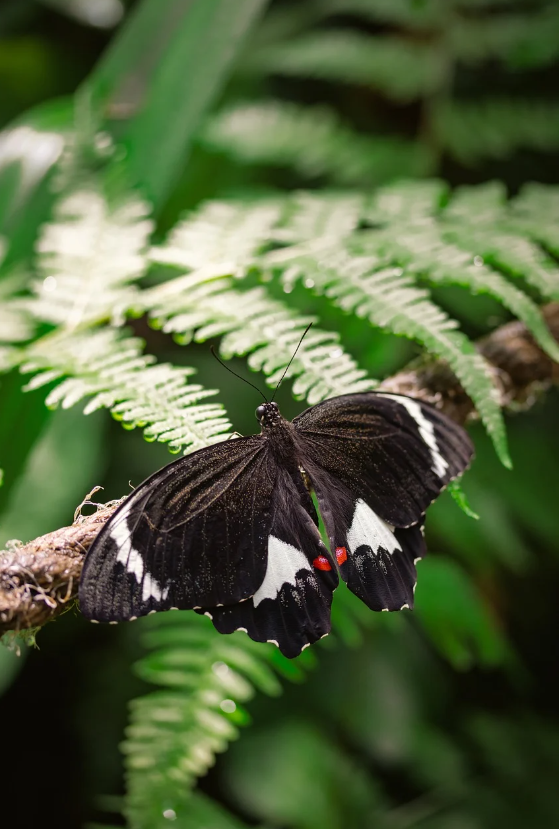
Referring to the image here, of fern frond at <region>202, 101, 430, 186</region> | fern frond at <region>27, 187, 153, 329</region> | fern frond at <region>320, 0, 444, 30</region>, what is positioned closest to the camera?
fern frond at <region>27, 187, 153, 329</region>

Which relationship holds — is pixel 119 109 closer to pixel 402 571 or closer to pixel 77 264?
pixel 77 264

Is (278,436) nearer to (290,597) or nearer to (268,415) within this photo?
(268,415)

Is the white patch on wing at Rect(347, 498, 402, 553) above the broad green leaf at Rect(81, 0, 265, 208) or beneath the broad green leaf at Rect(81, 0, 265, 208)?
beneath

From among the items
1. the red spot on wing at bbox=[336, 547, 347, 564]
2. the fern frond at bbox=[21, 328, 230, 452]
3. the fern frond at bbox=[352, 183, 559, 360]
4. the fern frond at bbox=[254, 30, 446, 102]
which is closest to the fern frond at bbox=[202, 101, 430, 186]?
the fern frond at bbox=[254, 30, 446, 102]

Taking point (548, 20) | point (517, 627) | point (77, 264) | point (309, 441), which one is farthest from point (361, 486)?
point (548, 20)

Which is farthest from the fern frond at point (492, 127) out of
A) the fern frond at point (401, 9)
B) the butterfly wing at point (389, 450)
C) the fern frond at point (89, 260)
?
the butterfly wing at point (389, 450)

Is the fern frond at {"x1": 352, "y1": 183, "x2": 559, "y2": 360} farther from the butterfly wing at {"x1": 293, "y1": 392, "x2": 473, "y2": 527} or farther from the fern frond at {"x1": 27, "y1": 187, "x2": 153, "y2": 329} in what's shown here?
the fern frond at {"x1": 27, "y1": 187, "x2": 153, "y2": 329}

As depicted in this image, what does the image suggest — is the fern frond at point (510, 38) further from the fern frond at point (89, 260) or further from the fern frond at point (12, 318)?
the fern frond at point (12, 318)
